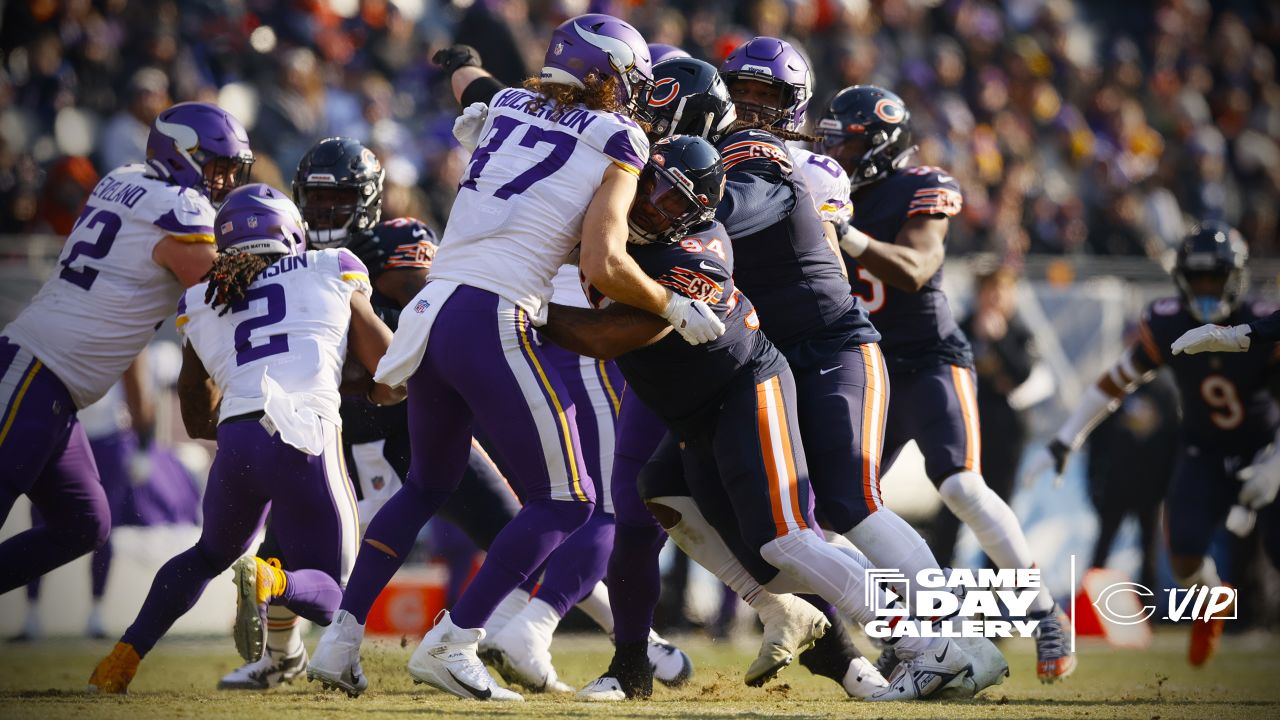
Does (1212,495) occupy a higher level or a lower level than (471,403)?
lower

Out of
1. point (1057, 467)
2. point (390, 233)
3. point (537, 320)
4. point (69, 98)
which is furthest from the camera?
point (69, 98)

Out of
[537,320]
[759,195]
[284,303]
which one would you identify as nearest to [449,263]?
[537,320]

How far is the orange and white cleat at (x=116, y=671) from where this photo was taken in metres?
5.17

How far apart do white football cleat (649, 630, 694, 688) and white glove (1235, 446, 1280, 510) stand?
3.06m

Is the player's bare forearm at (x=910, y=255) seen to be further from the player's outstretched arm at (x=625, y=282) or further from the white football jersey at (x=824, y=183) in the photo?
the player's outstretched arm at (x=625, y=282)

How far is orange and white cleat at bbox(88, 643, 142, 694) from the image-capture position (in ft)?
17.0

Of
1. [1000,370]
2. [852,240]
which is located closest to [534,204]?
[852,240]

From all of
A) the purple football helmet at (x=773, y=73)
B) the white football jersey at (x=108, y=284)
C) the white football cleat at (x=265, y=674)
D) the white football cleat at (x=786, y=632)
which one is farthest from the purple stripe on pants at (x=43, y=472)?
the purple football helmet at (x=773, y=73)

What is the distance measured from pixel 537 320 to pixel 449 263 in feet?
1.29

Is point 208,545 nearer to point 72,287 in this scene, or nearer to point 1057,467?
point 72,287

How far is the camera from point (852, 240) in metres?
5.87

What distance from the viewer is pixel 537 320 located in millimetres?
4688

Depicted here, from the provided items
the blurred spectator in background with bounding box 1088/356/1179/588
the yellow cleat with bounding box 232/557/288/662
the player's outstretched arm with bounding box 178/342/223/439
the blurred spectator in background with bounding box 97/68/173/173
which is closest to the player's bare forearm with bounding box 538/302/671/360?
the yellow cleat with bounding box 232/557/288/662

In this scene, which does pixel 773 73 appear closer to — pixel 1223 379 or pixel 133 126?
pixel 1223 379
